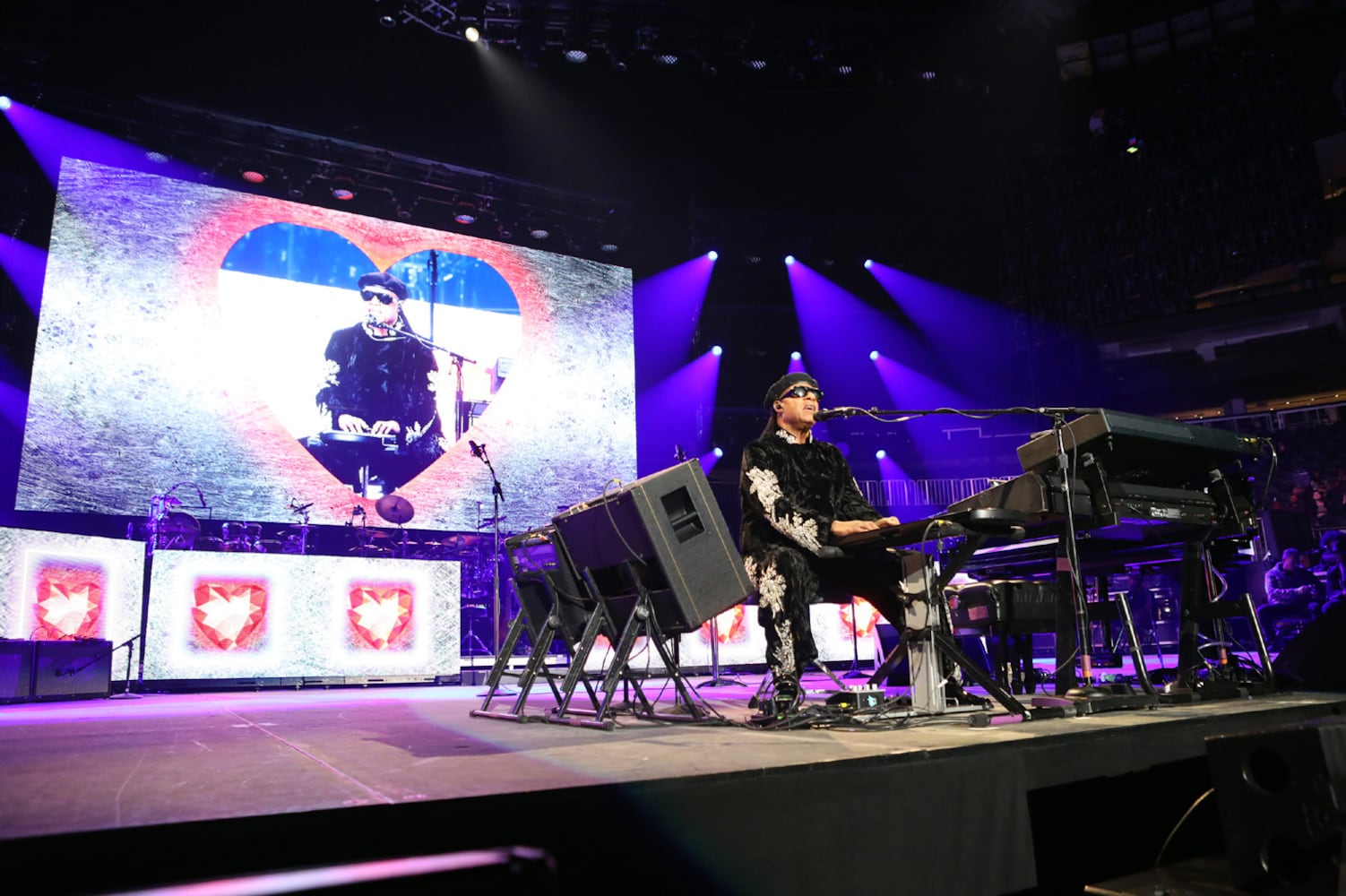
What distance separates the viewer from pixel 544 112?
36.7 feet

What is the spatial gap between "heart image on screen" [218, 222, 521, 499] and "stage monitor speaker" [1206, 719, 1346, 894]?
935cm

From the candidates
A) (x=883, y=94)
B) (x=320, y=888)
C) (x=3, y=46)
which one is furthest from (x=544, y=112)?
(x=320, y=888)

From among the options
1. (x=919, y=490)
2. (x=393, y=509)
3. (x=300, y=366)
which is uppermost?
(x=300, y=366)

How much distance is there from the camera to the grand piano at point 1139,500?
131 inches

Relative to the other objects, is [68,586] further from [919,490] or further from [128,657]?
[919,490]

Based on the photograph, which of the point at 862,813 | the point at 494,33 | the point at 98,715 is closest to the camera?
the point at 862,813

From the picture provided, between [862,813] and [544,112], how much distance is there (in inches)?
422

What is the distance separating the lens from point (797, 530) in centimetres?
365

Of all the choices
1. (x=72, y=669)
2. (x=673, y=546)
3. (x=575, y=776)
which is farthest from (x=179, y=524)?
(x=575, y=776)

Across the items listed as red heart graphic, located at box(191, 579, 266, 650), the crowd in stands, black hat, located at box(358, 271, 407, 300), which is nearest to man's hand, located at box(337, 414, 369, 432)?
black hat, located at box(358, 271, 407, 300)

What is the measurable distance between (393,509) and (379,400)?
126 cm

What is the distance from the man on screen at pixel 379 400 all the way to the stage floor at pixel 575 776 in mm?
6760

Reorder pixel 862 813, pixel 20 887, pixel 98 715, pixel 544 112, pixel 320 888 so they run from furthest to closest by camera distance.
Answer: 1. pixel 544 112
2. pixel 98 715
3. pixel 862 813
4. pixel 20 887
5. pixel 320 888

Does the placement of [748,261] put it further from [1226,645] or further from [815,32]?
[1226,645]
